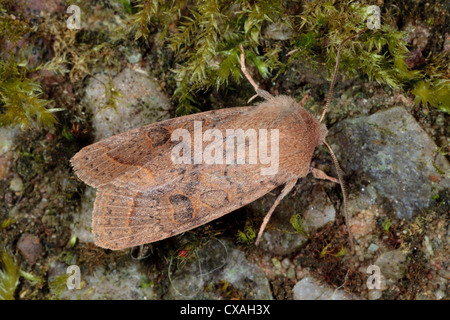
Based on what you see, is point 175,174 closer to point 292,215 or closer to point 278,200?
point 278,200

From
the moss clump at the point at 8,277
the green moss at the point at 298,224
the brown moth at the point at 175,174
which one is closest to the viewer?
the brown moth at the point at 175,174

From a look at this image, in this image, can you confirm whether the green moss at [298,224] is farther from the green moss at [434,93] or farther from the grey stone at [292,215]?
the green moss at [434,93]

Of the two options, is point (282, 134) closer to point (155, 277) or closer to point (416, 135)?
point (416, 135)

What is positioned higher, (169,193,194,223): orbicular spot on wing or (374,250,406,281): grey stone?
(169,193,194,223): orbicular spot on wing

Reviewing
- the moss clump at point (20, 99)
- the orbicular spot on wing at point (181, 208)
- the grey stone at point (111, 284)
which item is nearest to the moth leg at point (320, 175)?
the orbicular spot on wing at point (181, 208)

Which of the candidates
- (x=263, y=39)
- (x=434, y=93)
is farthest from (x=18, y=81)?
(x=434, y=93)

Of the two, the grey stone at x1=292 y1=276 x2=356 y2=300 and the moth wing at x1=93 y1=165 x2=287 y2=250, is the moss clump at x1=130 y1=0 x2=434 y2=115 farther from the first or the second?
the grey stone at x1=292 y1=276 x2=356 y2=300

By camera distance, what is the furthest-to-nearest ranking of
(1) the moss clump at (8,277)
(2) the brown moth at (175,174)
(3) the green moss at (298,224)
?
1. (1) the moss clump at (8,277)
2. (3) the green moss at (298,224)
3. (2) the brown moth at (175,174)

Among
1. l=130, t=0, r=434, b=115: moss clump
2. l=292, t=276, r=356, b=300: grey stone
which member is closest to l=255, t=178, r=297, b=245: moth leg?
l=292, t=276, r=356, b=300: grey stone
